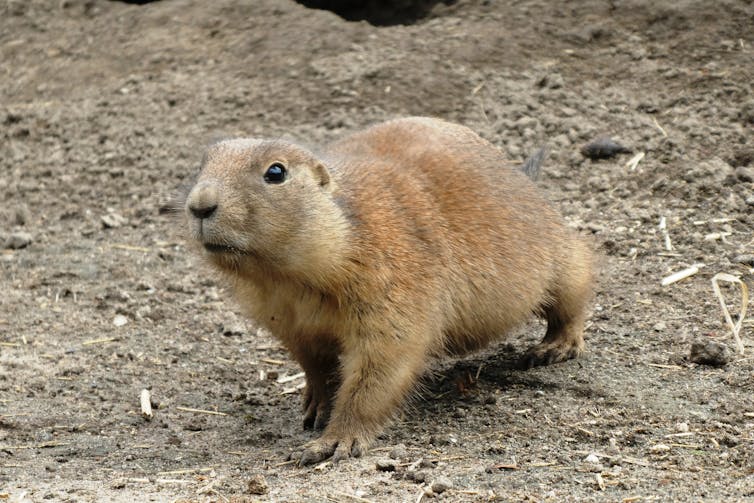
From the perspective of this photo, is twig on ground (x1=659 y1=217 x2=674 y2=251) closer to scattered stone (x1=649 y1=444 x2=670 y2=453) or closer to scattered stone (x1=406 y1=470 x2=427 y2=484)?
scattered stone (x1=649 y1=444 x2=670 y2=453)

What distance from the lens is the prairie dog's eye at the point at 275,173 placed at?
5.16 metres

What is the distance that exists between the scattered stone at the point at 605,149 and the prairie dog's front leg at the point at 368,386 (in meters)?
4.07

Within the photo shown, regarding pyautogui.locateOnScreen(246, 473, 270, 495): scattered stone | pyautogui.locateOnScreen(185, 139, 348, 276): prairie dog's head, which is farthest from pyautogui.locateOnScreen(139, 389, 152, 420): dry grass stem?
pyautogui.locateOnScreen(246, 473, 270, 495): scattered stone

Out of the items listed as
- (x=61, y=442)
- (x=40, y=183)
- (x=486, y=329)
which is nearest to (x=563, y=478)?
(x=486, y=329)

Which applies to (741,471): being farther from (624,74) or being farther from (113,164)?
(113,164)

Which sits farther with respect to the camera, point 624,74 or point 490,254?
point 624,74

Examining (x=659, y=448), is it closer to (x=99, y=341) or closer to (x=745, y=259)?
(x=745, y=259)

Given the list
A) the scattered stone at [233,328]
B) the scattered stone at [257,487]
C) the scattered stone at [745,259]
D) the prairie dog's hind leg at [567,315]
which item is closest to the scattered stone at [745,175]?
the scattered stone at [745,259]

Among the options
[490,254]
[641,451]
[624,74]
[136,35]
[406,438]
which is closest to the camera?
[641,451]

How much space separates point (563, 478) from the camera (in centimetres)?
481

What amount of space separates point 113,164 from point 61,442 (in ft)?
15.2

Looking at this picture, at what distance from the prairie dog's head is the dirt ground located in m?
0.98

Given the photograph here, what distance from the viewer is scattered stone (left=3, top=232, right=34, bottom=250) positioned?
8836 millimetres

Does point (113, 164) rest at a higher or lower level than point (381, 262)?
lower
